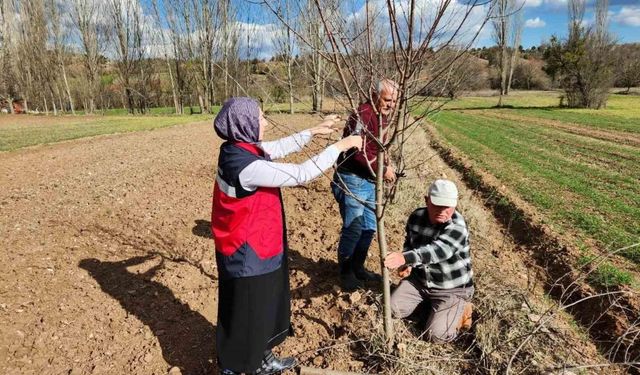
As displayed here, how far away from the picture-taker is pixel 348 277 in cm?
375

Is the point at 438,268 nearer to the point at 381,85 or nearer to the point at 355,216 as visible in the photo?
the point at 355,216

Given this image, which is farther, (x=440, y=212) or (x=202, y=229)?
(x=202, y=229)

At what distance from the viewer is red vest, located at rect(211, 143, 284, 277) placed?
212cm

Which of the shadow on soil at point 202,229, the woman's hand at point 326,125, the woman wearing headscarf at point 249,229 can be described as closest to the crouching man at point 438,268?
the woman's hand at point 326,125

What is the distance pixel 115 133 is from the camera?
1603cm

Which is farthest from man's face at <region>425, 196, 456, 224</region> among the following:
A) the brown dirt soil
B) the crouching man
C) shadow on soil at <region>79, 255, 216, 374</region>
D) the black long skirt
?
shadow on soil at <region>79, 255, 216, 374</region>

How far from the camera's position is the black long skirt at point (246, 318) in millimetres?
2311

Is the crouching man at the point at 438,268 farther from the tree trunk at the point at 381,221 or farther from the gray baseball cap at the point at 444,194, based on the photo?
the tree trunk at the point at 381,221

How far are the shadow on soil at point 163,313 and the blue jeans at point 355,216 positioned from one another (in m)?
1.32

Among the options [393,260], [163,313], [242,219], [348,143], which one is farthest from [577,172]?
[242,219]

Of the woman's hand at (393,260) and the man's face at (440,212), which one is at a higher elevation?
the man's face at (440,212)

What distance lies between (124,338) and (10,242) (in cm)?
246

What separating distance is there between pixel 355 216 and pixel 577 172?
7.93 meters

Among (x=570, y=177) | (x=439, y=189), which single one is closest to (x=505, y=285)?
(x=439, y=189)
